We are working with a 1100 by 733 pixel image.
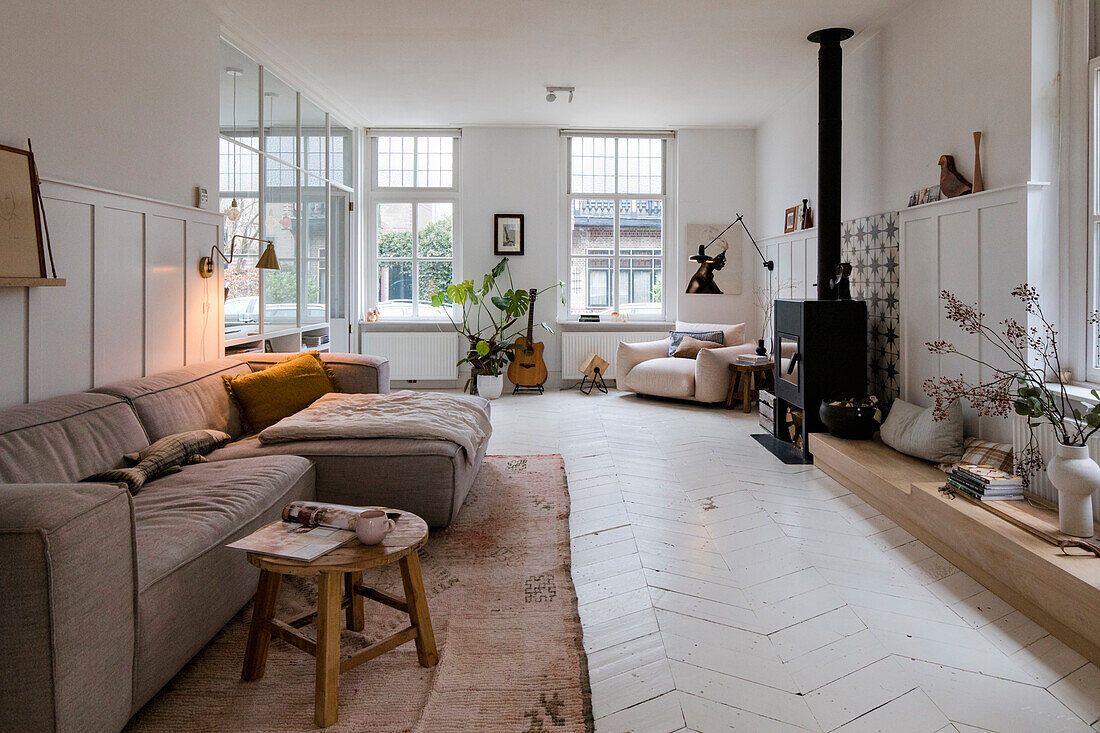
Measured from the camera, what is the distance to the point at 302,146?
5867 mm

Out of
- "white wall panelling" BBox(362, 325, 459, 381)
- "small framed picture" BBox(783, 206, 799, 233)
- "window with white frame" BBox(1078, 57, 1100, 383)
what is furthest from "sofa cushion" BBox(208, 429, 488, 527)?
"white wall panelling" BBox(362, 325, 459, 381)

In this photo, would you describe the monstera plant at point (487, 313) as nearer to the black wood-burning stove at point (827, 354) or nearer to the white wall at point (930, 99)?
the white wall at point (930, 99)

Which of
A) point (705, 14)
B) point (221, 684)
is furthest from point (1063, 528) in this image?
point (705, 14)

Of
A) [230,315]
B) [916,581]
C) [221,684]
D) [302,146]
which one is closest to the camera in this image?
[221,684]

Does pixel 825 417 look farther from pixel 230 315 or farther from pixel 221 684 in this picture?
pixel 230 315

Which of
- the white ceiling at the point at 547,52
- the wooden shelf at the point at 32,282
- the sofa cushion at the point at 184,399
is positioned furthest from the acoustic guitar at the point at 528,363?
the wooden shelf at the point at 32,282

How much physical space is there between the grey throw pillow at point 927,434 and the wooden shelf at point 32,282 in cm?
403

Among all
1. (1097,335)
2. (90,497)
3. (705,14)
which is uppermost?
(705,14)

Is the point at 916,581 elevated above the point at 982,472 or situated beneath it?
situated beneath

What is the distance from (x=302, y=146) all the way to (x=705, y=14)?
342cm

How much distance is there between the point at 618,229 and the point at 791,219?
2144 millimetres

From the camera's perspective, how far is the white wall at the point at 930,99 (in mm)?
3232

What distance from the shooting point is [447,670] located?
1996 mm

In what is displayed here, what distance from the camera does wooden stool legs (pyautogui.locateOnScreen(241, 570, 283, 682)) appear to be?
6.40ft
